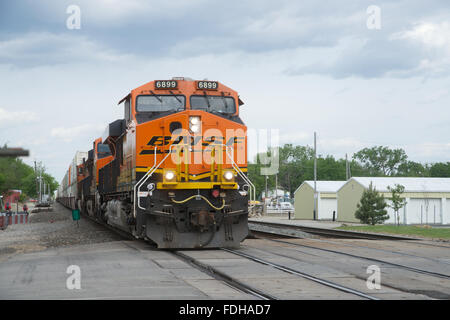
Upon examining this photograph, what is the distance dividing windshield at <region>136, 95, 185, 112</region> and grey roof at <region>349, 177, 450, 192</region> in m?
31.7

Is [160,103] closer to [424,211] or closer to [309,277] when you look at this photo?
[309,277]

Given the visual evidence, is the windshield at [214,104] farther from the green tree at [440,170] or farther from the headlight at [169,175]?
the green tree at [440,170]

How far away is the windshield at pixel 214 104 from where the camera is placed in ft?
47.8

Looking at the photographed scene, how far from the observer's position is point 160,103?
47.1 feet

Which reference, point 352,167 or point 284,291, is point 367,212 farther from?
point 352,167

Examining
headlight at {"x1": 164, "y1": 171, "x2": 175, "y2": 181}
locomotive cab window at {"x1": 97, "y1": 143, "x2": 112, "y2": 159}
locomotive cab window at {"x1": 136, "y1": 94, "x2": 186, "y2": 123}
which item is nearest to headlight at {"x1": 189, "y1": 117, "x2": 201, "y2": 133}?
locomotive cab window at {"x1": 136, "y1": 94, "x2": 186, "y2": 123}

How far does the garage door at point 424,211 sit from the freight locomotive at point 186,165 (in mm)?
31475

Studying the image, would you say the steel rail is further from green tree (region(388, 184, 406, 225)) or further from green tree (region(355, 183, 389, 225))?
green tree (region(355, 183, 389, 225))

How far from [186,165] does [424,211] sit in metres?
33.8

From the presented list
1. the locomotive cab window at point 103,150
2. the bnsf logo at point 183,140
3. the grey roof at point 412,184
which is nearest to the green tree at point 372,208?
the grey roof at point 412,184

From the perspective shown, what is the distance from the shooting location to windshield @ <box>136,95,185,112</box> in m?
14.3

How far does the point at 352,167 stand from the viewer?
413 ft

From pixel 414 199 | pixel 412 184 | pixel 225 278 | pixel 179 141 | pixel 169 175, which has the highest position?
pixel 179 141

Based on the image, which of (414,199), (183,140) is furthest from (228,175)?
(414,199)
